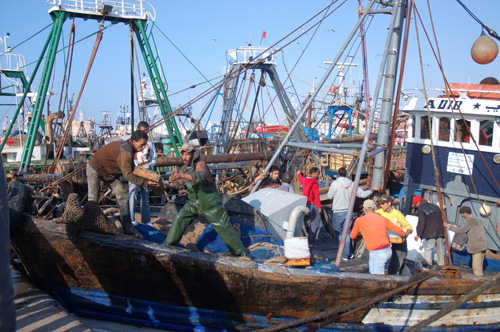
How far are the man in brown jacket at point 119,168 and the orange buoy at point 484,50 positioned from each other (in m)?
6.10

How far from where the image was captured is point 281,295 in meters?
4.60

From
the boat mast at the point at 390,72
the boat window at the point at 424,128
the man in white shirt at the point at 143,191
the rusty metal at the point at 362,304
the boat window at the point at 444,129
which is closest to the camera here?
the rusty metal at the point at 362,304

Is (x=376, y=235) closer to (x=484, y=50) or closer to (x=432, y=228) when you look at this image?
(x=432, y=228)

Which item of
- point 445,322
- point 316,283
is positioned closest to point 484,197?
point 445,322

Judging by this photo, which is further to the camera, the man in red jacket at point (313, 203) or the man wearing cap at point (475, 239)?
the man in red jacket at point (313, 203)

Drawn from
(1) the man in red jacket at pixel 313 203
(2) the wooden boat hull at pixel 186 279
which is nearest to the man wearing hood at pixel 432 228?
(2) the wooden boat hull at pixel 186 279

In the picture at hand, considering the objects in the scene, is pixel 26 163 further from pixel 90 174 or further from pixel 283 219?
pixel 283 219

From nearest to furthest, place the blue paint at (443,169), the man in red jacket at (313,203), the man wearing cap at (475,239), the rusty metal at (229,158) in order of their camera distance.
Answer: the man wearing cap at (475,239) → the man in red jacket at (313,203) → the blue paint at (443,169) → the rusty metal at (229,158)

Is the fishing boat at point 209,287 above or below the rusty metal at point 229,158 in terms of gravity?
below

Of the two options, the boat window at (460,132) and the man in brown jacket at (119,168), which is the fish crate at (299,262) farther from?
the boat window at (460,132)

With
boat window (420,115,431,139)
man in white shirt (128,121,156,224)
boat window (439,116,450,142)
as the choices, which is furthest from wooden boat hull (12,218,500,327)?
boat window (420,115,431,139)

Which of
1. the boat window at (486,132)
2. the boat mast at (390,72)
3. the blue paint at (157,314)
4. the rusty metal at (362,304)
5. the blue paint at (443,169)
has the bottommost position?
the blue paint at (157,314)

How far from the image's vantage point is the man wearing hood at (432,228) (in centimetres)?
589

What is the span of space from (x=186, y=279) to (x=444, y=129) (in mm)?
6013
